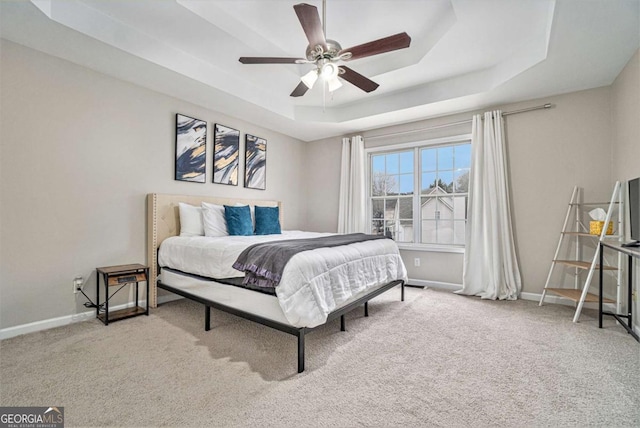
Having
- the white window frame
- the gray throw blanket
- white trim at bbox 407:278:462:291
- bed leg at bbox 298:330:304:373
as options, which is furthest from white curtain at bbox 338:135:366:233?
bed leg at bbox 298:330:304:373

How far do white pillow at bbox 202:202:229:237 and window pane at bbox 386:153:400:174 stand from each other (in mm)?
2795

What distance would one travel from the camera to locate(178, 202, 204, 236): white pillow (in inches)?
137

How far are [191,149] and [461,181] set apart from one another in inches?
150

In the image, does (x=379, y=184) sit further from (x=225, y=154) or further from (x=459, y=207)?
(x=225, y=154)

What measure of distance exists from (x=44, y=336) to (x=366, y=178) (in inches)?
173

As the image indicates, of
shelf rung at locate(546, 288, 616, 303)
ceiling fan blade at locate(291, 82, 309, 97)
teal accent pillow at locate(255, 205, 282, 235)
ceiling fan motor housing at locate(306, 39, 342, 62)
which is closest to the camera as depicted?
ceiling fan motor housing at locate(306, 39, 342, 62)

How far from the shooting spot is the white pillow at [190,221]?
11.4 feet

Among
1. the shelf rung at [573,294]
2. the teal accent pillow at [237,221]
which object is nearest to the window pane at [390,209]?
the shelf rung at [573,294]

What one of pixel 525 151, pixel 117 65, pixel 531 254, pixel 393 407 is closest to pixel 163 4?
pixel 117 65

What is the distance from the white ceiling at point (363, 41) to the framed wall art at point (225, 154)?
0.38m

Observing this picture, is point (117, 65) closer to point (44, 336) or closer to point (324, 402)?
point (44, 336)

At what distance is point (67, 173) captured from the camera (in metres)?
2.78

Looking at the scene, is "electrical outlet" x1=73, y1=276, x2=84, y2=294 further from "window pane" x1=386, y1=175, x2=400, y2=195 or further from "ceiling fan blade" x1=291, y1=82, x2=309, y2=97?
"window pane" x1=386, y1=175, x2=400, y2=195

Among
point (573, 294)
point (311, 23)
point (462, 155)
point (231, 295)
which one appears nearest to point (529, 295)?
point (573, 294)
